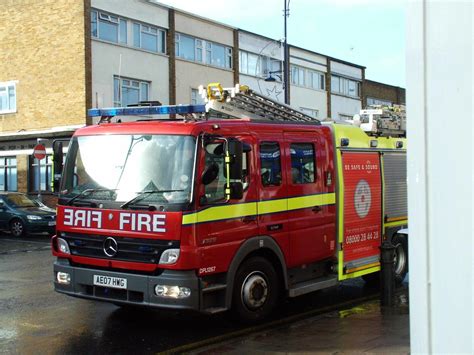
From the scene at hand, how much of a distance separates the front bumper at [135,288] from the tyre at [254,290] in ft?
2.55

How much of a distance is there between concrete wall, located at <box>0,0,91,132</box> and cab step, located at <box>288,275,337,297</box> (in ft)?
66.1

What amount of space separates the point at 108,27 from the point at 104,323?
22.4 meters

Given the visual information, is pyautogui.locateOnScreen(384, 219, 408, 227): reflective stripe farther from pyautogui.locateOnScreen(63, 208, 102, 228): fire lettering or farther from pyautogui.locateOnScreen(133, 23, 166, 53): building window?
pyautogui.locateOnScreen(133, 23, 166, 53): building window

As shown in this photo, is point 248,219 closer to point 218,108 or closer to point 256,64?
point 218,108

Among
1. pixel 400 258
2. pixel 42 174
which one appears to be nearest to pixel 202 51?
pixel 42 174

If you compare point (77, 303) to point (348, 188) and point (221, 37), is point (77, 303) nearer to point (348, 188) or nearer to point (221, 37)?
point (348, 188)

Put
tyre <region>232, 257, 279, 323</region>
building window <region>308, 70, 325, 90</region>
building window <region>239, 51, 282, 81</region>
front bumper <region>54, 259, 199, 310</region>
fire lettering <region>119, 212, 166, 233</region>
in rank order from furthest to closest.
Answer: building window <region>308, 70, 325, 90</region> → building window <region>239, 51, 282, 81</region> → tyre <region>232, 257, 279, 323</region> → fire lettering <region>119, 212, 166, 233</region> → front bumper <region>54, 259, 199, 310</region>

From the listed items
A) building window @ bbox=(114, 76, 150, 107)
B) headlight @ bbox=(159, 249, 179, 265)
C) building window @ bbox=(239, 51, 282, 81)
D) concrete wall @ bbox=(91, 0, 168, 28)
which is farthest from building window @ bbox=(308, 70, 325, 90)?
headlight @ bbox=(159, 249, 179, 265)

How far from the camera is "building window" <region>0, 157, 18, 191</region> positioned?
3014 cm

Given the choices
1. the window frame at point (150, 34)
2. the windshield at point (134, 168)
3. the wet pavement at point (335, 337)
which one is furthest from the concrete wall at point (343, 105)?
the windshield at point (134, 168)

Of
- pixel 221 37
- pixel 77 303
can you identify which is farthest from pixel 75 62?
pixel 77 303

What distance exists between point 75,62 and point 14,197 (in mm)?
8000

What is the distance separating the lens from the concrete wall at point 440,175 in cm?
121

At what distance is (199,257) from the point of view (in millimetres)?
6500
